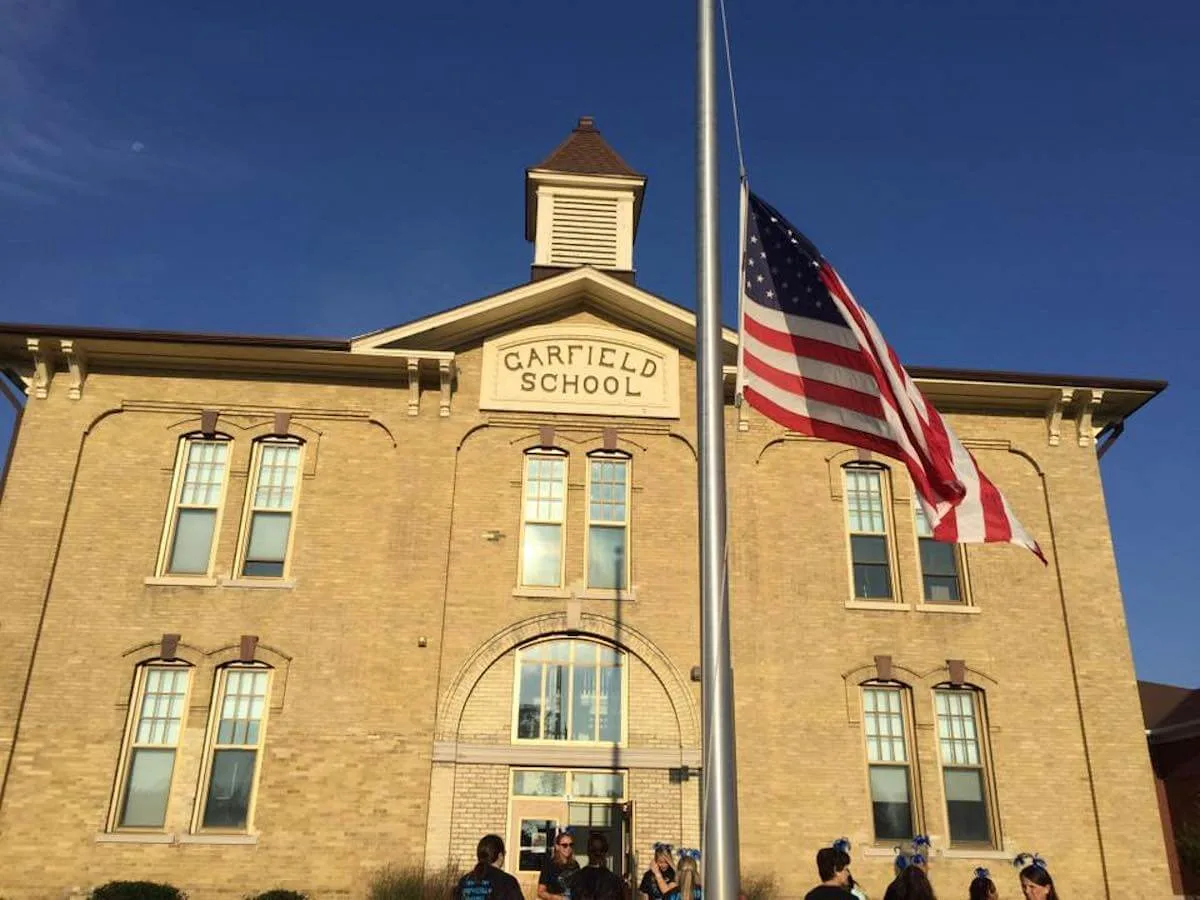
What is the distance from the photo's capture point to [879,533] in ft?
64.6

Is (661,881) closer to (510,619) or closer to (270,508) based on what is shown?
(510,619)

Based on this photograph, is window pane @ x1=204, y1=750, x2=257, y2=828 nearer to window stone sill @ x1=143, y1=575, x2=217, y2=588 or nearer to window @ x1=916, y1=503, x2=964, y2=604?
window stone sill @ x1=143, y1=575, x2=217, y2=588

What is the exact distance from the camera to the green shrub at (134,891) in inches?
592

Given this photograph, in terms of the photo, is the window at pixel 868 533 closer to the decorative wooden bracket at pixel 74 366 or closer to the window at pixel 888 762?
the window at pixel 888 762

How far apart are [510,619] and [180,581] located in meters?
5.72

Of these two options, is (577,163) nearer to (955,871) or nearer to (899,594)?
(899,594)

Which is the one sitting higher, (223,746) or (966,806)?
(223,746)

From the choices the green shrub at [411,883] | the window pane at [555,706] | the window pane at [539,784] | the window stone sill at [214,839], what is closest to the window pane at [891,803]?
the window pane at [539,784]

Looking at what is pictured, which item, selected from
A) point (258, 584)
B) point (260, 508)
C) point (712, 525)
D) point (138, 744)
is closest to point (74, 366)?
point (260, 508)

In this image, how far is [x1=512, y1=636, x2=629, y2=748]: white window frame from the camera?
57.6 feet

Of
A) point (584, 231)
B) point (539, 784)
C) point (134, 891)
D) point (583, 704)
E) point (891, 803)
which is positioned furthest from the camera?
point (584, 231)

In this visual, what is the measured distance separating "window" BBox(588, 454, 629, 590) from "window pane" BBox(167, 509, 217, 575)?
6803 millimetres

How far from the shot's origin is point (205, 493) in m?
18.9

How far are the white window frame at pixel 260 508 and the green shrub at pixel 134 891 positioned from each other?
507 cm
